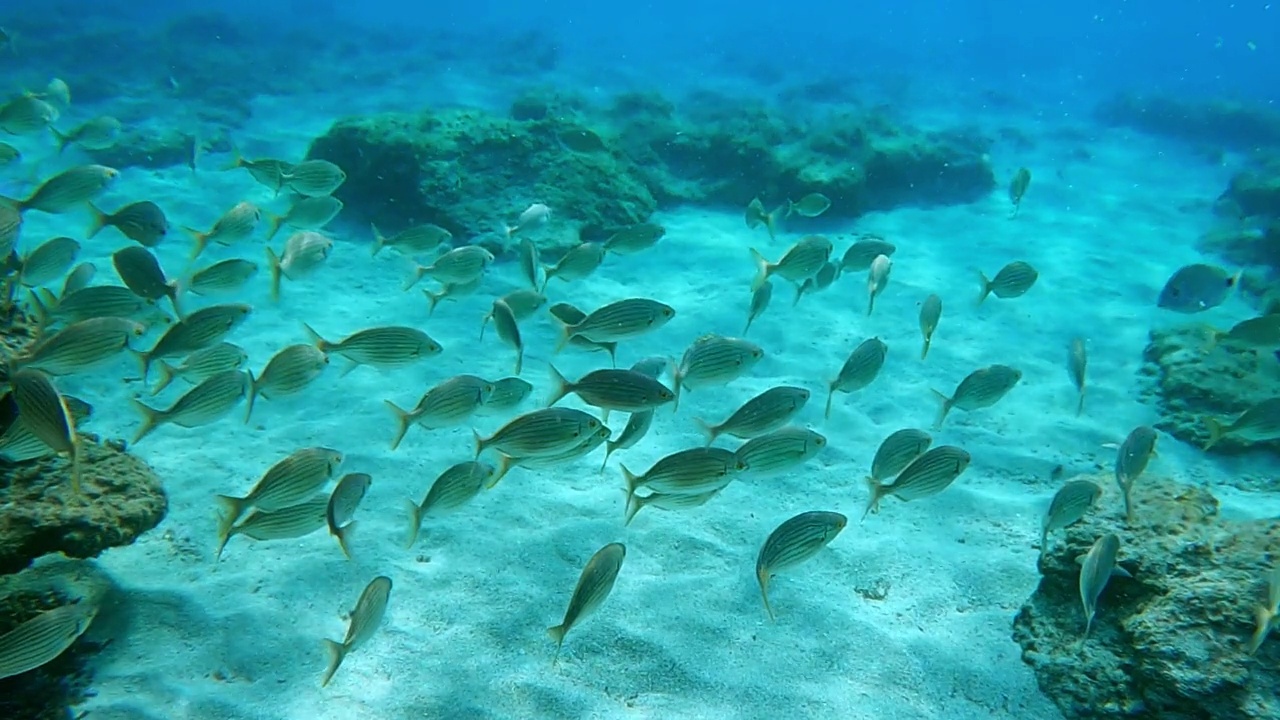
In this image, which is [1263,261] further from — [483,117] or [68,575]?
[68,575]

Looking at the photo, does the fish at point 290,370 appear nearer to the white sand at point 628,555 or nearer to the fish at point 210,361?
the fish at point 210,361

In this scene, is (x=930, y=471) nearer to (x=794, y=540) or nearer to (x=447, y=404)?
(x=794, y=540)

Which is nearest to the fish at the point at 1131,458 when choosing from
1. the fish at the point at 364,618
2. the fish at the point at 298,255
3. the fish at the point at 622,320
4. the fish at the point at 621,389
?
the fish at the point at 621,389

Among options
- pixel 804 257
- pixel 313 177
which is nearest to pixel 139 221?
pixel 313 177

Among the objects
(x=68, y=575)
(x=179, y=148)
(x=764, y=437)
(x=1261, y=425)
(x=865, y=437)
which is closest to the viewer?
(x=68, y=575)

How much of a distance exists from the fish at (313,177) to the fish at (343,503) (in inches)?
193

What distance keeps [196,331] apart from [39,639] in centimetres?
233

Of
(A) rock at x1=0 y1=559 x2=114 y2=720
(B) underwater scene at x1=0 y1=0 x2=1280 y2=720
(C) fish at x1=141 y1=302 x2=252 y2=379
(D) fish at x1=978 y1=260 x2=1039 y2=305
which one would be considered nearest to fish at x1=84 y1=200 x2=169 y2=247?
(B) underwater scene at x1=0 y1=0 x2=1280 y2=720

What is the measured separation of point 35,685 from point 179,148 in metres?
13.9

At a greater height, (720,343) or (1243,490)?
(720,343)

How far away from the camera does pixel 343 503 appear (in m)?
3.56

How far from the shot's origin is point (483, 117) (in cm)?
1209

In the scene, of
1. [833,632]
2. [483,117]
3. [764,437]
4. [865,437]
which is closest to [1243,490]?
[865,437]

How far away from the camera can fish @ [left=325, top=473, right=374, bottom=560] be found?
137 inches
